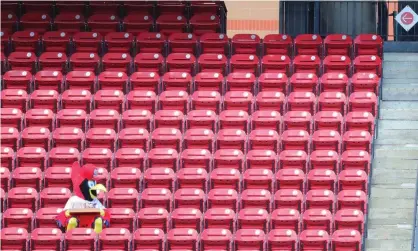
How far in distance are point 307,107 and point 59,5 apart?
4.11m

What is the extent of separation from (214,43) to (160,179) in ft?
8.75

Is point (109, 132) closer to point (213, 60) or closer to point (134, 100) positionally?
point (134, 100)

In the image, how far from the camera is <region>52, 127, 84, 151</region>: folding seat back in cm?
1641

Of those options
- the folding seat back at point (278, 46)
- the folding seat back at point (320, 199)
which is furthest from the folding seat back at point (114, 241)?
the folding seat back at point (278, 46)

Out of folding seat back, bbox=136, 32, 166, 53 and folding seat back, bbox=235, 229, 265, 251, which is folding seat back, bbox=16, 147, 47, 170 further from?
folding seat back, bbox=235, 229, 265, 251

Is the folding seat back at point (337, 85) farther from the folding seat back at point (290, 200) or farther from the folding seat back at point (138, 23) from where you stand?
the folding seat back at point (138, 23)

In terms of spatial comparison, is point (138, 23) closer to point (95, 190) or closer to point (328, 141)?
point (328, 141)

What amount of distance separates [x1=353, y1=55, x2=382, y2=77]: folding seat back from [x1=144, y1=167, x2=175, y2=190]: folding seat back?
3057 millimetres

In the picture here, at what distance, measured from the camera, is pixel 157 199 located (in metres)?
15.6

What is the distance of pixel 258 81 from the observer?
1727 centimetres

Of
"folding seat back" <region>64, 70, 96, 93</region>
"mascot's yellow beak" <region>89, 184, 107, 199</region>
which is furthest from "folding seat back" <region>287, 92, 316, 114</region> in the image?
"mascot's yellow beak" <region>89, 184, 107, 199</region>

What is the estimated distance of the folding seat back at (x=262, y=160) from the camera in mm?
16031

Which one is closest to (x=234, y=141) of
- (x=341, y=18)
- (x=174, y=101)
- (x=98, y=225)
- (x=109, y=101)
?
(x=174, y=101)

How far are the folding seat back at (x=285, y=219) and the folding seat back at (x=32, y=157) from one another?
2.82m
